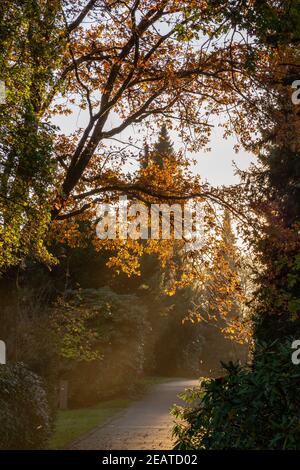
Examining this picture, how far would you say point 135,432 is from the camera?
16.3 metres

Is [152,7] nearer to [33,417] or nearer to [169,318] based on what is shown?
[33,417]

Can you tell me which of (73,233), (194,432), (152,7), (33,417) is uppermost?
(152,7)

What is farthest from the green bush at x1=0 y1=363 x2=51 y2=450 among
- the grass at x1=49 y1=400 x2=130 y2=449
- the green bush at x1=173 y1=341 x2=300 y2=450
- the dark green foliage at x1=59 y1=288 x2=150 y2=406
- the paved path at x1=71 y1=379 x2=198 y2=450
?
the dark green foliage at x1=59 y1=288 x2=150 y2=406

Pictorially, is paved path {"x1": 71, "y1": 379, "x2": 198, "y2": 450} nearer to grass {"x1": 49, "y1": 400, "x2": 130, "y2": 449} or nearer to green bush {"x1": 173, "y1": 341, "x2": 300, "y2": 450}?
grass {"x1": 49, "y1": 400, "x2": 130, "y2": 449}

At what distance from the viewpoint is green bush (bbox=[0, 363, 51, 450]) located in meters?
11.3

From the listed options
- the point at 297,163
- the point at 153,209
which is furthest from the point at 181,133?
the point at 297,163

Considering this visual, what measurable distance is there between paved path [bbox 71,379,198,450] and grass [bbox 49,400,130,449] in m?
0.36

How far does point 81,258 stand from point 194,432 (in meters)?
25.4

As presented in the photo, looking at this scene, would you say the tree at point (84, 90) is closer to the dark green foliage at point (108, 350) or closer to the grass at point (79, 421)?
the grass at point (79, 421)

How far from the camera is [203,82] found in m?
14.5

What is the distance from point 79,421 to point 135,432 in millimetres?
3876

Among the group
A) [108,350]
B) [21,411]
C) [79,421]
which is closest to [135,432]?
[79,421]

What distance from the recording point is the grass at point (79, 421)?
593 inches

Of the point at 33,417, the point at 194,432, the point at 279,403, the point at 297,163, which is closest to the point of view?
the point at 279,403
